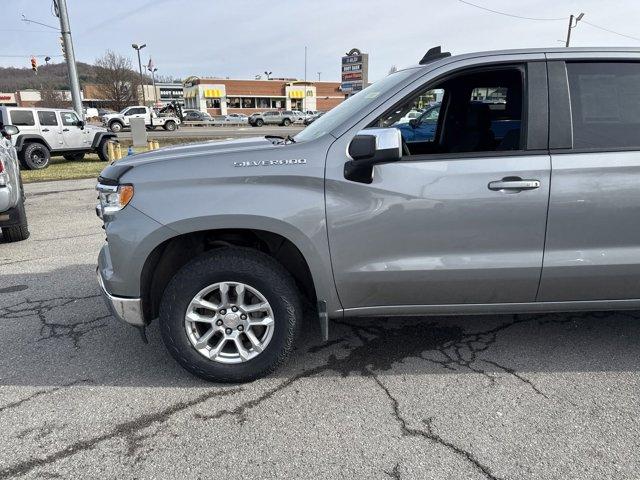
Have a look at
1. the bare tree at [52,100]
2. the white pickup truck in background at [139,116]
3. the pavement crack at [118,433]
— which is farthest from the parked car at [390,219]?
the bare tree at [52,100]

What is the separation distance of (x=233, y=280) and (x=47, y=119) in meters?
15.2

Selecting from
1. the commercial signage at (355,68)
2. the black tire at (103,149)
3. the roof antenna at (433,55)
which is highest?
the commercial signage at (355,68)

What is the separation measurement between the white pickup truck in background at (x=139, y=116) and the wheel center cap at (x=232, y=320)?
34.4 metres

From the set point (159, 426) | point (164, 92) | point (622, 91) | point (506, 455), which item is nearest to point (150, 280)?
point (159, 426)

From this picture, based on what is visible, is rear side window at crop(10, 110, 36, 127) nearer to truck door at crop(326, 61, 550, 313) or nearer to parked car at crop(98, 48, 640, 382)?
parked car at crop(98, 48, 640, 382)

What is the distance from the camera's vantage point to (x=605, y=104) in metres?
2.89

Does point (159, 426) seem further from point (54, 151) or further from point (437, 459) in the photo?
point (54, 151)

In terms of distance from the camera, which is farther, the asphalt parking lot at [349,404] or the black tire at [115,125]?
the black tire at [115,125]

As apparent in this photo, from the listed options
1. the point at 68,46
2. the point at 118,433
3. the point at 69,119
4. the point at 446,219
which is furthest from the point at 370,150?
the point at 68,46

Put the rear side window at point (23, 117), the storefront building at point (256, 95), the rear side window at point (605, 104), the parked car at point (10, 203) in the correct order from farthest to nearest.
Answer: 1. the storefront building at point (256, 95)
2. the rear side window at point (23, 117)
3. the parked car at point (10, 203)
4. the rear side window at point (605, 104)

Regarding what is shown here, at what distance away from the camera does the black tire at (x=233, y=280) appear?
9.25ft

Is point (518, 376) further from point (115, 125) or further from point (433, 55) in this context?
point (115, 125)

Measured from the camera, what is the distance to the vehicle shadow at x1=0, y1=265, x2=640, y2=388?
3.12 meters

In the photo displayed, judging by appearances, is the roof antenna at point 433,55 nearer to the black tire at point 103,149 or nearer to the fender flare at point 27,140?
the fender flare at point 27,140
